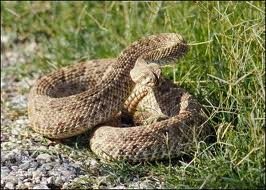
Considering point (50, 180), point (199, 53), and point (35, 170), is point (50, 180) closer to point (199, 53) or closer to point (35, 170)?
point (35, 170)

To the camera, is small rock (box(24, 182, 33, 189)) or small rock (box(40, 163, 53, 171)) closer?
small rock (box(24, 182, 33, 189))

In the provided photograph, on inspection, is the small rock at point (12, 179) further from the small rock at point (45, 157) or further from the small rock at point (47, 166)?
the small rock at point (45, 157)

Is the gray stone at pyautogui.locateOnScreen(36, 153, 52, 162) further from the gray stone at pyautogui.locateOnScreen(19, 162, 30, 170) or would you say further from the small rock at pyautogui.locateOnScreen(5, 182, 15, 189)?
the small rock at pyautogui.locateOnScreen(5, 182, 15, 189)

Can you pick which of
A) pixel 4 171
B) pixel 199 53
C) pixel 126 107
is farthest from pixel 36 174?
pixel 199 53

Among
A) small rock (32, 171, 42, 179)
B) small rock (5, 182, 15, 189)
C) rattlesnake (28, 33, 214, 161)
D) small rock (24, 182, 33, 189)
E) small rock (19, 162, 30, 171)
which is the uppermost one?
rattlesnake (28, 33, 214, 161)

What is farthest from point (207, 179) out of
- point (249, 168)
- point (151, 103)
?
point (151, 103)

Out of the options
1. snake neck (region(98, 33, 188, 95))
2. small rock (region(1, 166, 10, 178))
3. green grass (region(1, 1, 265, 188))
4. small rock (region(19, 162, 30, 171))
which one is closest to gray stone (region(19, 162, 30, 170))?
small rock (region(19, 162, 30, 171))
